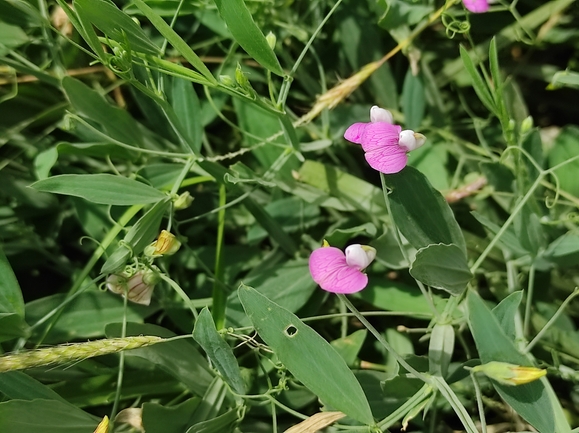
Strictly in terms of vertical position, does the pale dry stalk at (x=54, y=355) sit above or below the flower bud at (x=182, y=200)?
above

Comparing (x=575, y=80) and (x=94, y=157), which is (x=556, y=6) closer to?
(x=575, y=80)

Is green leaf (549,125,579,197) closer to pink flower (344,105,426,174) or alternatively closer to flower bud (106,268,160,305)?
pink flower (344,105,426,174)

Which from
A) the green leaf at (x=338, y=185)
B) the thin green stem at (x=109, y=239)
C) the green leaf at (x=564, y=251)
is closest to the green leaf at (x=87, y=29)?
the thin green stem at (x=109, y=239)

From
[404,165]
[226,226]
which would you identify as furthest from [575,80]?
[226,226]

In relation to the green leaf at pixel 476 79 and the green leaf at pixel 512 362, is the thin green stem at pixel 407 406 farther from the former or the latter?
the green leaf at pixel 476 79

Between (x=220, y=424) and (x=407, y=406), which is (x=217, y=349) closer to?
(x=220, y=424)

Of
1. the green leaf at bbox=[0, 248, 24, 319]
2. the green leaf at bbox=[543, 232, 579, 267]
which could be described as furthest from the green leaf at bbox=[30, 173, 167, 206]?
the green leaf at bbox=[543, 232, 579, 267]

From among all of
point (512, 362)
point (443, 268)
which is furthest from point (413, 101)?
point (512, 362)
